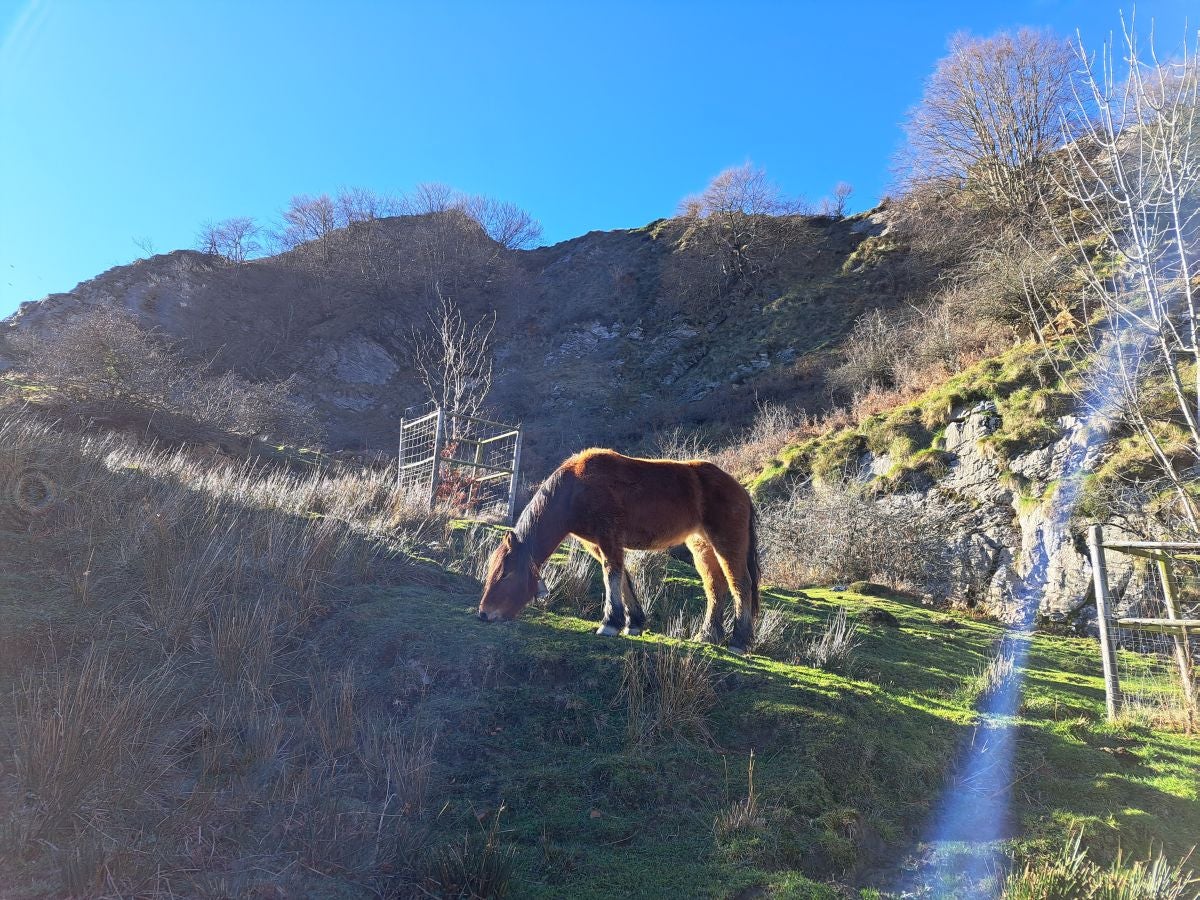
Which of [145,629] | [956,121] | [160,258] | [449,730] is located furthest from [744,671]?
[160,258]

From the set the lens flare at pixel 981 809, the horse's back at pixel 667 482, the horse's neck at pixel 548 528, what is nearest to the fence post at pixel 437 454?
the horse's neck at pixel 548 528

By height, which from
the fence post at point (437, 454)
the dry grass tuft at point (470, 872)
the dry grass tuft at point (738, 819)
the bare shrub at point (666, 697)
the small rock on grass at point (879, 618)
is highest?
the fence post at point (437, 454)

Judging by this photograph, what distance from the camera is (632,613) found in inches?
248

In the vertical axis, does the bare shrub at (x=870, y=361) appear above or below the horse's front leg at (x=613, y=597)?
above

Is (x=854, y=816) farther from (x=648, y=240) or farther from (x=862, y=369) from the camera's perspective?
(x=648, y=240)

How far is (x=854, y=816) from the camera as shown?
3.87 meters

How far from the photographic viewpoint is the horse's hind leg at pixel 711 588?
650 centimetres

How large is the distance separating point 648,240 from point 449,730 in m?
48.8

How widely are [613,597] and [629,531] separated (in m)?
0.61

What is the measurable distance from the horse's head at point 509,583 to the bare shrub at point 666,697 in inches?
53.7

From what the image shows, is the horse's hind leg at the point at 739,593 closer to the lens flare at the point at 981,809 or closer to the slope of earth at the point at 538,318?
the lens flare at the point at 981,809

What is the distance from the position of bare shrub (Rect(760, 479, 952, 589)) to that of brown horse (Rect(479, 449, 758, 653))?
22.3 feet

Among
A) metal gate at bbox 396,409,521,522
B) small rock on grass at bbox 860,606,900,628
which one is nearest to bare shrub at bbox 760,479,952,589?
small rock on grass at bbox 860,606,900,628

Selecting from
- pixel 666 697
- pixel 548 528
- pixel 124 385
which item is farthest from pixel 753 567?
pixel 124 385
